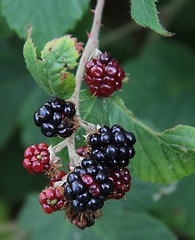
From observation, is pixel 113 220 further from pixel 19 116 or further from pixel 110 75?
pixel 110 75

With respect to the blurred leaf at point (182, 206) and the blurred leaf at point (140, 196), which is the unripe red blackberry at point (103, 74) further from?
the blurred leaf at point (182, 206)

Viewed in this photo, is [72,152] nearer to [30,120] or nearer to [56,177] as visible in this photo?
[56,177]

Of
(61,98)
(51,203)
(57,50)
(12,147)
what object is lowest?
(12,147)

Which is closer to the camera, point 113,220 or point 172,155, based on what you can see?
point 172,155

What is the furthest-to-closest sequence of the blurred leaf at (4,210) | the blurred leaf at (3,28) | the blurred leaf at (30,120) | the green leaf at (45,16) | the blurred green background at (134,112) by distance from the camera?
1. the blurred leaf at (4,210)
2. the blurred leaf at (30,120)
3. the blurred green background at (134,112)
4. the blurred leaf at (3,28)
5. the green leaf at (45,16)

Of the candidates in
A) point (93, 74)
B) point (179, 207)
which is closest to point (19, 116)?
point (179, 207)

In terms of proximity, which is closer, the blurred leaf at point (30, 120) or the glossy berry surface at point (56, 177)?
the glossy berry surface at point (56, 177)

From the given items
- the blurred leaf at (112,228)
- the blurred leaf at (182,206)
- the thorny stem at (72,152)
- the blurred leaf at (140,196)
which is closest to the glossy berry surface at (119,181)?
the thorny stem at (72,152)
